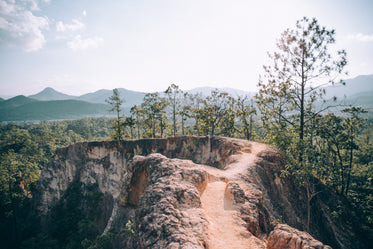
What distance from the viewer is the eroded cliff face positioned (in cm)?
700

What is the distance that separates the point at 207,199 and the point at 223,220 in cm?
171

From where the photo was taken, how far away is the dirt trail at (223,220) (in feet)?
22.6

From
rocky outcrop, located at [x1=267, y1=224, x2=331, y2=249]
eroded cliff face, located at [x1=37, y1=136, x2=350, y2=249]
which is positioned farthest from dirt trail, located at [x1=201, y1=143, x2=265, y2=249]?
rocky outcrop, located at [x1=267, y1=224, x2=331, y2=249]

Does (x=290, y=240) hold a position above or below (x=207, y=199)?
below

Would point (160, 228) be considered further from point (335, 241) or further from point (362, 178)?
point (362, 178)

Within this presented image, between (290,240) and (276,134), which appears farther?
(276,134)

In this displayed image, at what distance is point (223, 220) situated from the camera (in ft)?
26.8

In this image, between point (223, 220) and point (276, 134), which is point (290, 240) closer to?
point (223, 220)

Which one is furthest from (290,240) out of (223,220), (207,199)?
(207,199)

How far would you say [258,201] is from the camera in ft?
32.6

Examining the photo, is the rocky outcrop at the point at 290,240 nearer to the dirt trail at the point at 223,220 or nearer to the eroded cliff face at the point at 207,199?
the eroded cliff face at the point at 207,199

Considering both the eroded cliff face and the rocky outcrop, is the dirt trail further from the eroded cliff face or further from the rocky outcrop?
the rocky outcrop

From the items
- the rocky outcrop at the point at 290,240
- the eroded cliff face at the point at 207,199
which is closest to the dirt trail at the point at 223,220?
the eroded cliff face at the point at 207,199

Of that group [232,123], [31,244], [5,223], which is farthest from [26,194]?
[232,123]
